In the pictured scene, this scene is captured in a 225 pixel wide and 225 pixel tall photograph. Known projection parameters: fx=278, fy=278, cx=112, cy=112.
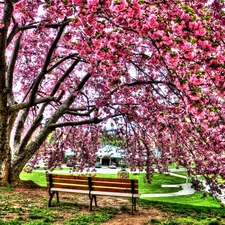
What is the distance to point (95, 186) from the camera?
707 centimetres

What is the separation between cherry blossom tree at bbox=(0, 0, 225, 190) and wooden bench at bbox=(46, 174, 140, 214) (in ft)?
5.27

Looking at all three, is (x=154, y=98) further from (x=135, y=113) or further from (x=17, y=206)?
(x=17, y=206)

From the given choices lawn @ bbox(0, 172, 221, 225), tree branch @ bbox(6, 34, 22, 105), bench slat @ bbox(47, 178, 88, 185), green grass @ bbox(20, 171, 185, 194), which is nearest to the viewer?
lawn @ bbox(0, 172, 221, 225)

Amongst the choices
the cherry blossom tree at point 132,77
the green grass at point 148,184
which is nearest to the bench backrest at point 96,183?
the cherry blossom tree at point 132,77

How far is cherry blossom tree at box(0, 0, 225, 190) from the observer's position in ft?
13.5

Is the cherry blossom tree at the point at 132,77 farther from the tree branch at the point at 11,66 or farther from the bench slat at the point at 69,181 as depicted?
the bench slat at the point at 69,181

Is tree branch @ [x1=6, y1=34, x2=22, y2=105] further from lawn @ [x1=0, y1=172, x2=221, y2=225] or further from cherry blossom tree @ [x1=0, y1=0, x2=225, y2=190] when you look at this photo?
lawn @ [x1=0, y1=172, x2=221, y2=225]

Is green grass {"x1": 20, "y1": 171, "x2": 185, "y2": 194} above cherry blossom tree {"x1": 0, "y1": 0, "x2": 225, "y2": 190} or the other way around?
the other way around

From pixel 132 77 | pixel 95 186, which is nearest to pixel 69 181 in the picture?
pixel 95 186

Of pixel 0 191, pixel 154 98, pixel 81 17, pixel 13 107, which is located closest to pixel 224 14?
pixel 81 17

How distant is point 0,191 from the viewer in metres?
8.34

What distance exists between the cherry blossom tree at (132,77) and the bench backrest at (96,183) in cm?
159

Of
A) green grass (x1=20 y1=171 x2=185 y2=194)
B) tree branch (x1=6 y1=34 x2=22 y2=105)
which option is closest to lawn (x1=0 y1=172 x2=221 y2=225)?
Answer: tree branch (x1=6 y1=34 x2=22 y2=105)

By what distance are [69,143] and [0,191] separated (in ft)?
12.1
